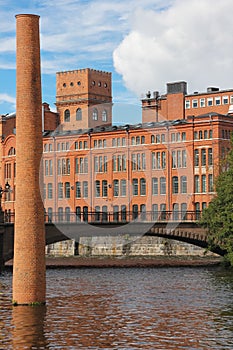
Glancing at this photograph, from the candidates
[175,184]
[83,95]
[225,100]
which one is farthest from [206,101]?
[83,95]

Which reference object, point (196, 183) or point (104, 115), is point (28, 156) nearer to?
point (196, 183)

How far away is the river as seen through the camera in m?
33.0

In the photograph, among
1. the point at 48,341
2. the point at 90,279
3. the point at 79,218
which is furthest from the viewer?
the point at 79,218

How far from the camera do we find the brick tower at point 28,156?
126 ft

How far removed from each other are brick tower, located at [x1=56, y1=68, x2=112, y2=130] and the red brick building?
767mm

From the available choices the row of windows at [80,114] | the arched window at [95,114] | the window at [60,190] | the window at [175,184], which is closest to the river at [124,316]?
the window at [175,184]

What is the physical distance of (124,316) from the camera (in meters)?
40.1

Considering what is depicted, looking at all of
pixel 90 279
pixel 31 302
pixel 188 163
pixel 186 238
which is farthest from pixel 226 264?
pixel 31 302

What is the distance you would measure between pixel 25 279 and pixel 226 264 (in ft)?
131

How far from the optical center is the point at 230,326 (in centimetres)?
3675

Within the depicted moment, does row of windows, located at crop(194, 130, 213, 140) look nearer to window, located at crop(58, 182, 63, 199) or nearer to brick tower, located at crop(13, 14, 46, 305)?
window, located at crop(58, 182, 63, 199)

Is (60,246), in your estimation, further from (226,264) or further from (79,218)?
(226,264)

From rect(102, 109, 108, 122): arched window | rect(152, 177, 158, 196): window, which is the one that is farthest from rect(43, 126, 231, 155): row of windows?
rect(102, 109, 108, 122): arched window

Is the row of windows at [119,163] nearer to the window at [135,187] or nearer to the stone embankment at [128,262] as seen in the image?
the window at [135,187]
